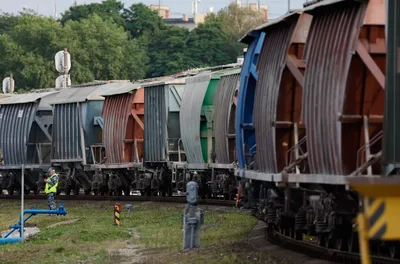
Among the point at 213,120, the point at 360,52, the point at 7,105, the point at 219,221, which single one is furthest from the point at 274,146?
the point at 7,105

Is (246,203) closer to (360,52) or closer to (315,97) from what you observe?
(315,97)

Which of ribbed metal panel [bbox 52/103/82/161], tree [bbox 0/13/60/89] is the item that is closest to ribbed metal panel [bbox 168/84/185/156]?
ribbed metal panel [bbox 52/103/82/161]

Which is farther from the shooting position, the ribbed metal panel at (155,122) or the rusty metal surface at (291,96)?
the ribbed metal panel at (155,122)

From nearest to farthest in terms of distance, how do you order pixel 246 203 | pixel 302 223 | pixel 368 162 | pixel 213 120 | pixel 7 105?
pixel 368 162 < pixel 302 223 < pixel 246 203 < pixel 213 120 < pixel 7 105

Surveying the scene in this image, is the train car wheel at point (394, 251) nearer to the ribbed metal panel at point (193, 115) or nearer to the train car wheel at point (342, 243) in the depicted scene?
the train car wheel at point (342, 243)

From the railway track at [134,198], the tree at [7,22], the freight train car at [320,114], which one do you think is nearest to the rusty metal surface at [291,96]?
the freight train car at [320,114]

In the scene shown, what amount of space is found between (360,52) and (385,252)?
9.87 feet

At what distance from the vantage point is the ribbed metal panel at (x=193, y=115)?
32688 millimetres

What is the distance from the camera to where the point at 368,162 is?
13766 millimetres

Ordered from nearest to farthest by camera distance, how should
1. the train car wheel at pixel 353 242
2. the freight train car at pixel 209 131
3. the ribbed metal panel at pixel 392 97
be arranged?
the ribbed metal panel at pixel 392 97 → the train car wheel at pixel 353 242 → the freight train car at pixel 209 131

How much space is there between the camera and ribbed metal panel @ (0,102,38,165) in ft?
143

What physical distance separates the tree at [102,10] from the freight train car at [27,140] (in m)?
93.6

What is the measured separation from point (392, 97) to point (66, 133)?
99.0 ft

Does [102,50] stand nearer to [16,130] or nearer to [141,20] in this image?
[141,20]
